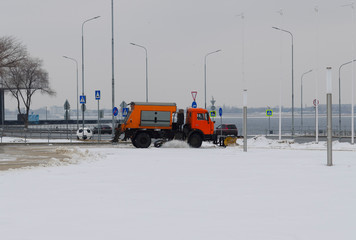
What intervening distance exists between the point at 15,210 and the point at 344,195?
6299 mm

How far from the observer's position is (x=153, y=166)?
1828cm

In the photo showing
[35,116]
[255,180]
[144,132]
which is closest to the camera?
[255,180]

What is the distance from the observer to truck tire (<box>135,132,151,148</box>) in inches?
1210

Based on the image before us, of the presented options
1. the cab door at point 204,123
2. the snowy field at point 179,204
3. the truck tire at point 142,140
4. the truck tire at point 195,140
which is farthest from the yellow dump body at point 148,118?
the snowy field at point 179,204

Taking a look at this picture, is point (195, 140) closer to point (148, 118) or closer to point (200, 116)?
point (200, 116)

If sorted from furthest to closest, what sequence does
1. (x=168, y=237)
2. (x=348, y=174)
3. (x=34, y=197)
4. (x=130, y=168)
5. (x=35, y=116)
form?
(x=35, y=116), (x=130, y=168), (x=348, y=174), (x=34, y=197), (x=168, y=237)

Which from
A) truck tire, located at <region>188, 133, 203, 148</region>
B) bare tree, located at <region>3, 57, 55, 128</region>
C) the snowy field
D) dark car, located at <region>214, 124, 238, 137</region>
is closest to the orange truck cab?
truck tire, located at <region>188, 133, 203, 148</region>

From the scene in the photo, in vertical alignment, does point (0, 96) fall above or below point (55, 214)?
above

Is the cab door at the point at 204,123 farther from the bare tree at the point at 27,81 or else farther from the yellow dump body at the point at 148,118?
the bare tree at the point at 27,81

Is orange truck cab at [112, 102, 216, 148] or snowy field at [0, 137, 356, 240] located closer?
snowy field at [0, 137, 356, 240]

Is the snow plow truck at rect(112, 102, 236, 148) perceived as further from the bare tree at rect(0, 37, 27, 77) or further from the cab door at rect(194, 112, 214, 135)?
the bare tree at rect(0, 37, 27, 77)

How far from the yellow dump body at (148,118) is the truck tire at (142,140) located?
499 mm

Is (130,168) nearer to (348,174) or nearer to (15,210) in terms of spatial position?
(348,174)

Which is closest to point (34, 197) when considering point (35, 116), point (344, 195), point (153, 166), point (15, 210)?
point (15, 210)
